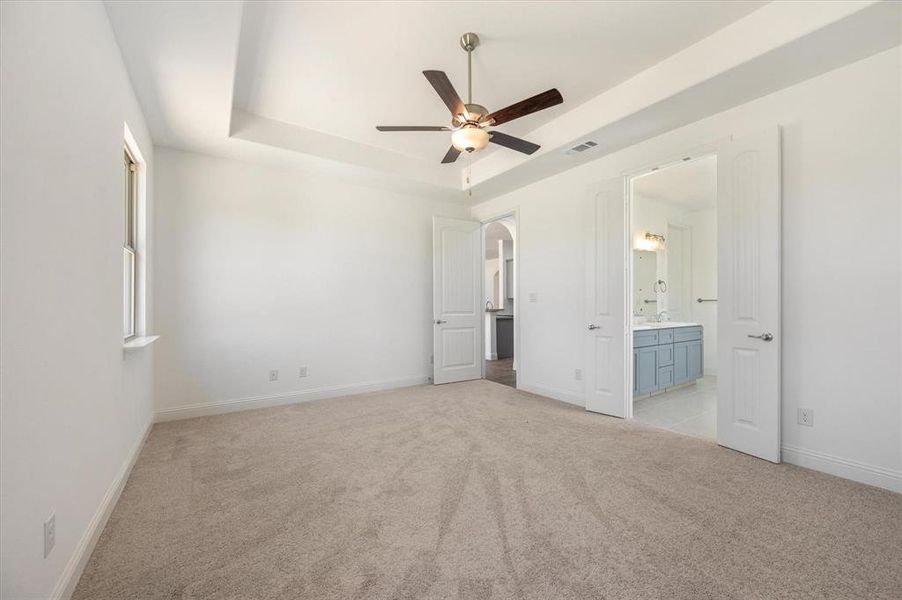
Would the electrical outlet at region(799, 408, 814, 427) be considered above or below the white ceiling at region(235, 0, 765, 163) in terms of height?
Answer: below

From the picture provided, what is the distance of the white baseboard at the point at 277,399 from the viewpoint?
3.76m

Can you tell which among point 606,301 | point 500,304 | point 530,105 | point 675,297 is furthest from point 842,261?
point 500,304

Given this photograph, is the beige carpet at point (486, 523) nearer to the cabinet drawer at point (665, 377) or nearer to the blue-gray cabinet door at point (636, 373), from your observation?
the blue-gray cabinet door at point (636, 373)

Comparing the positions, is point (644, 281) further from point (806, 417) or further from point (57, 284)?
point (57, 284)

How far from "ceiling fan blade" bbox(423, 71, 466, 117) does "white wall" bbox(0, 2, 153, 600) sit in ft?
5.33

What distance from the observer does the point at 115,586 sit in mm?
1553

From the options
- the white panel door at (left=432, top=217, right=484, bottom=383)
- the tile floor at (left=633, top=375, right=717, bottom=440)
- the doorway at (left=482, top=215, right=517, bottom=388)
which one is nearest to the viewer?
the tile floor at (left=633, top=375, right=717, bottom=440)

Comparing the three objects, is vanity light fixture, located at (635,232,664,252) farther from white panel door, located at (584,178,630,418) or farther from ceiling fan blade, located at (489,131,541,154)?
ceiling fan blade, located at (489,131,541,154)

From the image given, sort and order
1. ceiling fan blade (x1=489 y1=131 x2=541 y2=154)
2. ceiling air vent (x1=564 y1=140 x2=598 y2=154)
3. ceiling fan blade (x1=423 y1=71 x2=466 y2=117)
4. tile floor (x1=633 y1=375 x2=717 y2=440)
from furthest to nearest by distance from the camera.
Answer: ceiling air vent (x1=564 y1=140 x2=598 y2=154) < tile floor (x1=633 y1=375 x2=717 y2=440) < ceiling fan blade (x1=489 y1=131 x2=541 y2=154) < ceiling fan blade (x1=423 y1=71 x2=466 y2=117)

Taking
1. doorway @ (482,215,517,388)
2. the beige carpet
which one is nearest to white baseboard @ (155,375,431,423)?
the beige carpet

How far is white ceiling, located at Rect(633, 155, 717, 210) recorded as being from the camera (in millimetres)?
4566

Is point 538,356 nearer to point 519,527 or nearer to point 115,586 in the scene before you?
point 519,527

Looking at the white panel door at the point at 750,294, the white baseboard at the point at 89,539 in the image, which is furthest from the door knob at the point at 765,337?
the white baseboard at the point at 89,539

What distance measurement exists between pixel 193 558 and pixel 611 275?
151 inches
